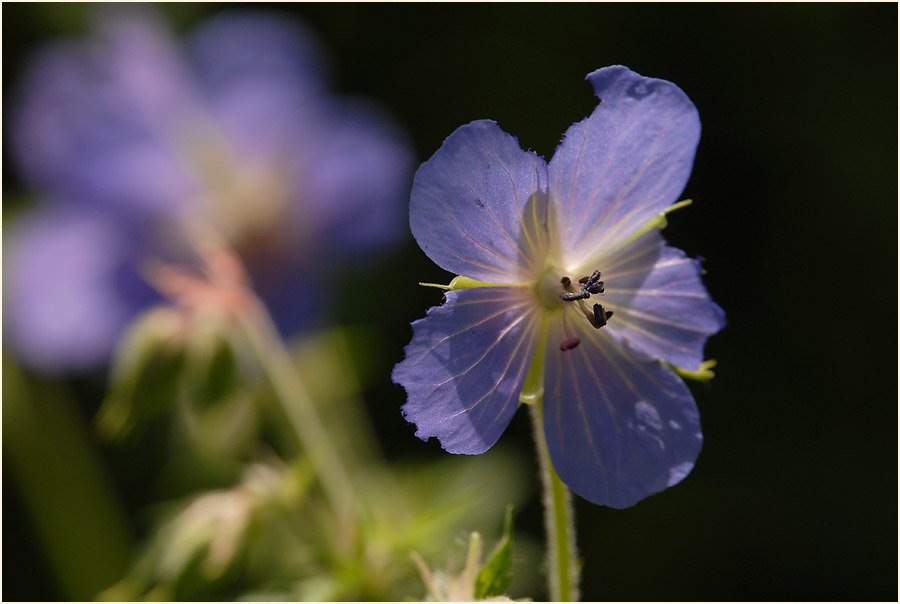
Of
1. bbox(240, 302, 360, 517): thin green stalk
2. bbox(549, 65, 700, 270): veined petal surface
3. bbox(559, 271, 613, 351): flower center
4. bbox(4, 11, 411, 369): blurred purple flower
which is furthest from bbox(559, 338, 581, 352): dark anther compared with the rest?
bbox(4, 11, 411, 369): blurred purple flower

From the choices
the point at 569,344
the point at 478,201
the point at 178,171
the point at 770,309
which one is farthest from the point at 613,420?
the point at 178,171

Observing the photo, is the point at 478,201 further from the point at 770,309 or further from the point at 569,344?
the point at 770,309

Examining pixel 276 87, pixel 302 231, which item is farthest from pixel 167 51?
pixel 302 231

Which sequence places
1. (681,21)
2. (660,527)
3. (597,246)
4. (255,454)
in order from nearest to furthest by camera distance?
(597,246)
(255,454)
(660,527)
(681,21)

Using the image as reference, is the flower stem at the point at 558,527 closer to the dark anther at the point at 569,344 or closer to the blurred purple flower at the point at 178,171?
the dark anther at the point at 569,344

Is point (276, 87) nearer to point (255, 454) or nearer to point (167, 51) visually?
point (167, 51)

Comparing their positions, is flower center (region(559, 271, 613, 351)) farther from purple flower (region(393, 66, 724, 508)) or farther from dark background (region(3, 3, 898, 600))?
dark background (region(3, 3, 898, 600))

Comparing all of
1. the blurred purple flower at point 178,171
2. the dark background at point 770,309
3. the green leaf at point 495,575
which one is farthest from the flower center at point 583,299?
the blurred purple flower at point 178,171

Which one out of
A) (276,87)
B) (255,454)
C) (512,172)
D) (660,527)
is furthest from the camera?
(276,87)
